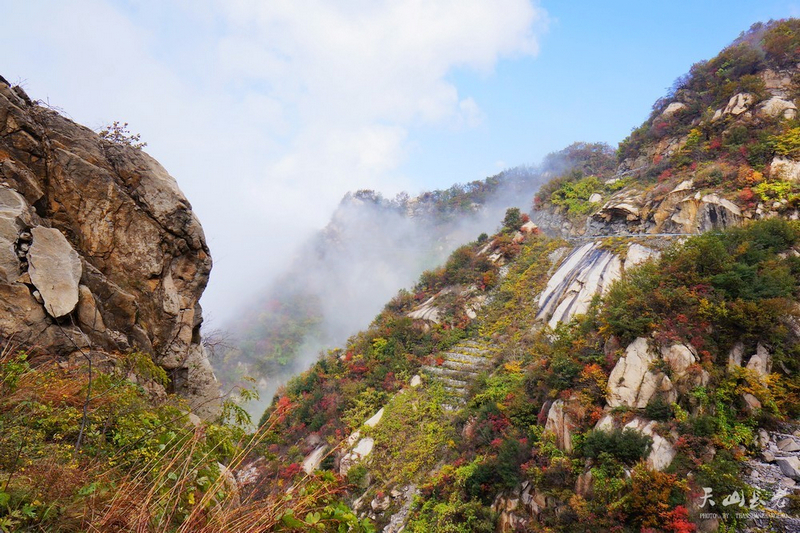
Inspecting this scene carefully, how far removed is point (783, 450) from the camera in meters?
6.55

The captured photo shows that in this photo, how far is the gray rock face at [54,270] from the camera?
4609 mm

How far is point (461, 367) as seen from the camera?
14602 mm

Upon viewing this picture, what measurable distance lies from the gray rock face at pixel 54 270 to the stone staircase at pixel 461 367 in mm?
11027

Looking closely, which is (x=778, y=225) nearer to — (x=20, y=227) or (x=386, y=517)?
(x=386, y=517)

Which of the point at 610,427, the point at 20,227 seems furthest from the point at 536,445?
the point at 20,227

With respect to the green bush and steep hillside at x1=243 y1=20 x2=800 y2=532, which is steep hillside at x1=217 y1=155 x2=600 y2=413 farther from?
the green bush

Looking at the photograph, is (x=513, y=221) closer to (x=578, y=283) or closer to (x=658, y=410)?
(x=578, y=283)

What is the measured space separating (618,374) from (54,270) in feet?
34.6

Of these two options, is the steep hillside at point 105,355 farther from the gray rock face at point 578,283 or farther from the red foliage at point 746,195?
the red foliage at point 746,195

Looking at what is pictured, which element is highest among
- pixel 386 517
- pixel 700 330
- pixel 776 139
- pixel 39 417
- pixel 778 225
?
pixel 39 417

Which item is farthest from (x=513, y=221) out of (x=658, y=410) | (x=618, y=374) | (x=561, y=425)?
(x=658, y=410)

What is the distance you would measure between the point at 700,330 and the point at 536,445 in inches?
180

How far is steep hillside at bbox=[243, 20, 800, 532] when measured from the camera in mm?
6758

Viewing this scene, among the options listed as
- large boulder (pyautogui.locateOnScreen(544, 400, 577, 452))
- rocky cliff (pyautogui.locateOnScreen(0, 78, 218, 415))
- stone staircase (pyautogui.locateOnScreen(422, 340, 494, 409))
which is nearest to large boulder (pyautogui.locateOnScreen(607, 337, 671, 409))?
large boulder (pyautogui.locateOnScreen(544, 400, 577, 452))
